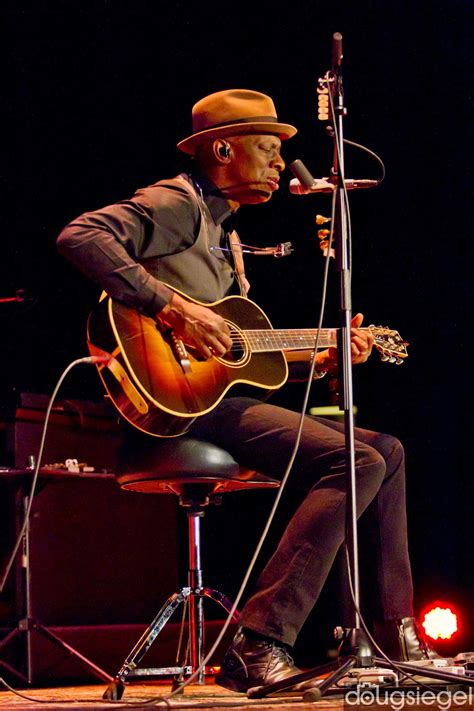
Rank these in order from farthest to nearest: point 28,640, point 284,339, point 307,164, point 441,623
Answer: point 307,164 < point 441,623 < point 28,640 < point 284,339

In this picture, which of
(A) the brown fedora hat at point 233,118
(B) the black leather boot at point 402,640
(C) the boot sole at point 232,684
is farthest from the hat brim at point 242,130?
(C) the boot sole at point 232,684

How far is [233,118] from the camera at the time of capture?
11.5 feet

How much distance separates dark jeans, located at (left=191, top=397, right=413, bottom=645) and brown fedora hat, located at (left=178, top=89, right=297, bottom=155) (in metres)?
1.03

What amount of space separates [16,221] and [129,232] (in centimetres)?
306

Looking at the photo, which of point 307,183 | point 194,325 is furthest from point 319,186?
point 194,325

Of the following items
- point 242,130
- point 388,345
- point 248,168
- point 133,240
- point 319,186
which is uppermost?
point 242,130

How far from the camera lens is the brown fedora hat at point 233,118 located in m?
3.47

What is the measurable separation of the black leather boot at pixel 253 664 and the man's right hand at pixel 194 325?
2.86 feet

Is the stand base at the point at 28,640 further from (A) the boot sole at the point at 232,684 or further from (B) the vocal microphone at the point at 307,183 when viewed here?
(B) the vocal microphone at the point at 307,183

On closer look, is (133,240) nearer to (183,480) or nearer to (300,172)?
(300,172)

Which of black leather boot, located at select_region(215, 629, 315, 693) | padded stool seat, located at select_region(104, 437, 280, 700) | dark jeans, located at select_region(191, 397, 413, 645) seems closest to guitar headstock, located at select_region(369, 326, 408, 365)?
dark jeans, located at select_region(191, 397, 413, 645)

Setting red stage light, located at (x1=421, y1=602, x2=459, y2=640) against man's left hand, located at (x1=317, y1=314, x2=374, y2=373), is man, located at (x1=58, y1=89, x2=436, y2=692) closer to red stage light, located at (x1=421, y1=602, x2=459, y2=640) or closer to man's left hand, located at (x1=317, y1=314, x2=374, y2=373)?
man's left hand, located at (x1=317, y1=314, x2=374, y2=373)

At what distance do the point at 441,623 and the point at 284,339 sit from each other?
2.64m

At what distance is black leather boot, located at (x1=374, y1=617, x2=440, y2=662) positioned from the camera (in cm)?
287
